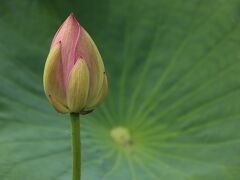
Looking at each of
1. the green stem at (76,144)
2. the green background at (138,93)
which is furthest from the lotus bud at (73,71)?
the green background at (138,93)

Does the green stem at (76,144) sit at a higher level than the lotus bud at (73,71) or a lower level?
lower

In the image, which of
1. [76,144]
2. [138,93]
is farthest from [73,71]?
[138,93]

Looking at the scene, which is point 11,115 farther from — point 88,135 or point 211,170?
point 211,170

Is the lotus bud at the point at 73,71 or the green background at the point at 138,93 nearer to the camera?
the lotus bud at the point at 73,71

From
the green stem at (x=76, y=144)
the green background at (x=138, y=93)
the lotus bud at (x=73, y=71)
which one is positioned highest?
the green background at (x=138, y=93)

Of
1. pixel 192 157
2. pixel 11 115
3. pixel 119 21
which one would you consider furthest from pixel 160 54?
pixel 11 115

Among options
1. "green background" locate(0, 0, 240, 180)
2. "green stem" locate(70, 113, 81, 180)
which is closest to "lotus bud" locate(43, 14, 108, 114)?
"green stem" locate(70, 113, 81, 180)

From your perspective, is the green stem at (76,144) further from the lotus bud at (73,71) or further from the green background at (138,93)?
the green background at (138,93)

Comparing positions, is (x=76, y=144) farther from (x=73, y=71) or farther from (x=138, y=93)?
(x=138, y=93)
